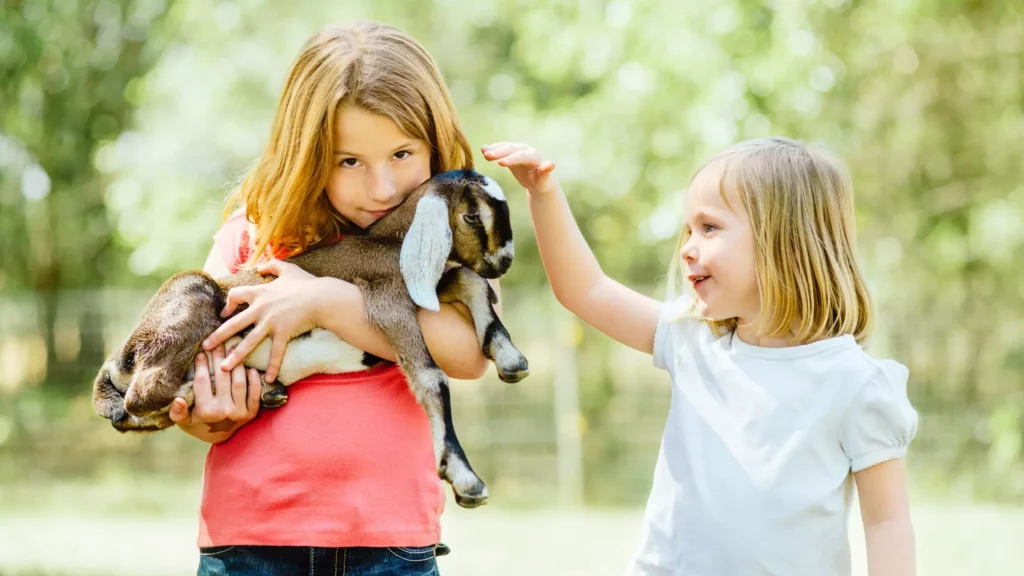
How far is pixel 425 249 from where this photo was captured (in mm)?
2582

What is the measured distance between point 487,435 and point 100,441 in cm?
465

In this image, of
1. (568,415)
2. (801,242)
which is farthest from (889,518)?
(568,415)

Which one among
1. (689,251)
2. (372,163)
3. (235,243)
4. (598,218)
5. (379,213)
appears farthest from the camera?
(598,218)

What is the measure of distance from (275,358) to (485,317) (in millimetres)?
553

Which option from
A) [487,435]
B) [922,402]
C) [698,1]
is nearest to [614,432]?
[487,435]

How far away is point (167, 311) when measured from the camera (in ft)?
8.73

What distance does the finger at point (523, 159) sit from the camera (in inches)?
101

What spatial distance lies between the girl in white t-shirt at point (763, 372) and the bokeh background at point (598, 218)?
468 centimetres

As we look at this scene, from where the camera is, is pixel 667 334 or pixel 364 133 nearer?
pixel 364 133

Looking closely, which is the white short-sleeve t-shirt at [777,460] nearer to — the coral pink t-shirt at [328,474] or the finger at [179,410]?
the coral pink t-shirt at [328,474]

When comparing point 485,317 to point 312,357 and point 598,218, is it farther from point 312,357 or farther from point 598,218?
point 598,218

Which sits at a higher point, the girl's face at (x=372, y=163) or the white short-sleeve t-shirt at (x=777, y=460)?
the girl's face at (x=372, y=163)

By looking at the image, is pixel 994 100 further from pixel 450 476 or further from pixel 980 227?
pixel 450 476

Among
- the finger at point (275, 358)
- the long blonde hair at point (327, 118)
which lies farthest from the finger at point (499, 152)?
the finger at point (275, 358)
